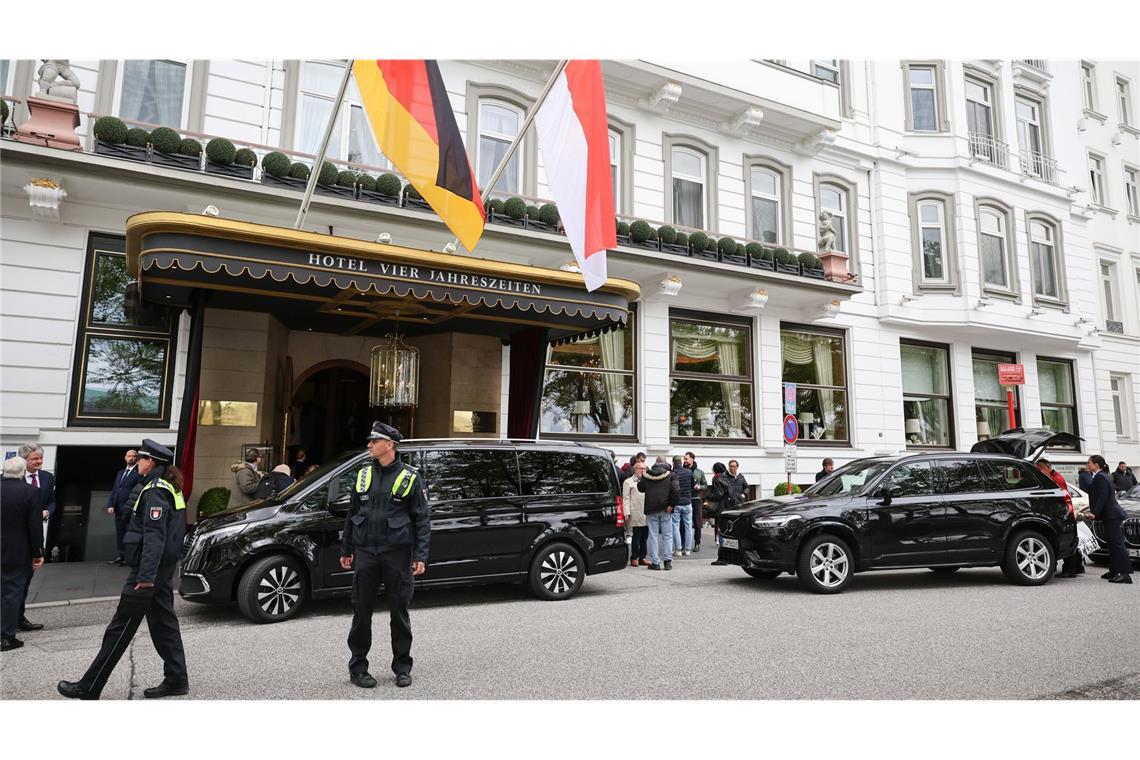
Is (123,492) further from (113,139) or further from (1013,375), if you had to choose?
(1013,375)

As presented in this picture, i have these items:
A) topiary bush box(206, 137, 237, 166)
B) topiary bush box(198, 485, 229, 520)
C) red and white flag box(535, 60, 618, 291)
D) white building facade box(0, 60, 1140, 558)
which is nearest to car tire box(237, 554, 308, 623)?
topiary bush box(198, 485, 229, 520)

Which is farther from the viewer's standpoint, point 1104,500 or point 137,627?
point 1104,500

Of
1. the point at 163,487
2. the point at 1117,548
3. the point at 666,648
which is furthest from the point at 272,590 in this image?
the point at 1117,548

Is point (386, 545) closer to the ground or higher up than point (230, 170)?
closer to the ground

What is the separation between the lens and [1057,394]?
76.1 ft

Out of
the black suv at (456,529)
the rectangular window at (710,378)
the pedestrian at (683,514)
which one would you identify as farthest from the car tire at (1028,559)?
the rectangular window at (710,378)

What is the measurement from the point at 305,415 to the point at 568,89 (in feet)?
34.9

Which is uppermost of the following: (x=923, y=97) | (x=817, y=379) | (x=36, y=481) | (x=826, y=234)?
(x=923, y=97)

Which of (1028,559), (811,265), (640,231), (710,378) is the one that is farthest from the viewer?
(811,265)

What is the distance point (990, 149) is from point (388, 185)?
18.6 metres

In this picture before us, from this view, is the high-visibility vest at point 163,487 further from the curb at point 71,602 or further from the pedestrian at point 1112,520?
the pedestrian at point 1112,520

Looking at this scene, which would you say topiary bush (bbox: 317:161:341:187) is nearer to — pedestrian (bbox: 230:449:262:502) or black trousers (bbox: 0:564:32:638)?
pedestrian (bbox: 230:449:262:502)

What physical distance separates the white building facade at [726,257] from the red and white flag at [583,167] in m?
4.38

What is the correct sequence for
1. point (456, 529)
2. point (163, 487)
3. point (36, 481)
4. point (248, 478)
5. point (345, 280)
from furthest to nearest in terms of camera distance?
point (248, 478)
point (345, 280)
point (456, 529)
point (36, 481)
point (163, 487)
